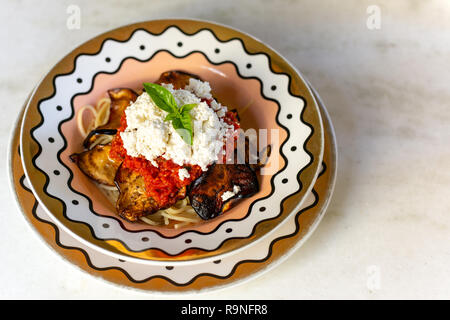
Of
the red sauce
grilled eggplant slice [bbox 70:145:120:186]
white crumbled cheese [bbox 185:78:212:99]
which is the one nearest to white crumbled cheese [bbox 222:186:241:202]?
the red sauce

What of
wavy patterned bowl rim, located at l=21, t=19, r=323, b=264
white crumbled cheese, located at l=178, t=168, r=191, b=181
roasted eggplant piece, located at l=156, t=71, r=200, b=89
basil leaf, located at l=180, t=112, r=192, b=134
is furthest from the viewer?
roasted eggplant piece, located at l=156, t=71, r=200, b=89

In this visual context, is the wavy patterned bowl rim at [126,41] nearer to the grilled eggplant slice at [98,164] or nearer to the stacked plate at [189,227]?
the stacked plate at [189,227]

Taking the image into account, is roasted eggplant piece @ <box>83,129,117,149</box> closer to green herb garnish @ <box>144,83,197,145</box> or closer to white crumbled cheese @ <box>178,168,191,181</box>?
green herb garnish @ <box>144,83,197,145</box>

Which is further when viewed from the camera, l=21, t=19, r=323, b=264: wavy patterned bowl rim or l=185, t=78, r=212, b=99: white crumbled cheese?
l=185, t=78, r=212, b=99: white crumbled cheese

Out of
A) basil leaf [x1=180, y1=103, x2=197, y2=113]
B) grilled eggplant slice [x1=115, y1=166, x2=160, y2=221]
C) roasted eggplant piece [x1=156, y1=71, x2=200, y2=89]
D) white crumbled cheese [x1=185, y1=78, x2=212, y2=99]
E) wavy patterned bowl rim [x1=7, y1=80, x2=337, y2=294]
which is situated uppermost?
roasted eggplant piece [x1=156, y1=71, x2=200, y2=89]

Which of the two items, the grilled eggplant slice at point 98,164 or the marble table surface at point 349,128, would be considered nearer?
the grilled eggplant slice at point 98,164

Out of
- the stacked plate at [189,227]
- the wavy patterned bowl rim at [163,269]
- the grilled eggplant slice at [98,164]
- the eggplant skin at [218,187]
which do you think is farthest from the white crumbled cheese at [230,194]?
the grilled eggplant slice at [98,164]

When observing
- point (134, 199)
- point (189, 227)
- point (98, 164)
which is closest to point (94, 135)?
point (98, 164)

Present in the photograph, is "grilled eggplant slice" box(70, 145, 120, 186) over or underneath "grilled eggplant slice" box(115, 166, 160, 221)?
Answer: over
